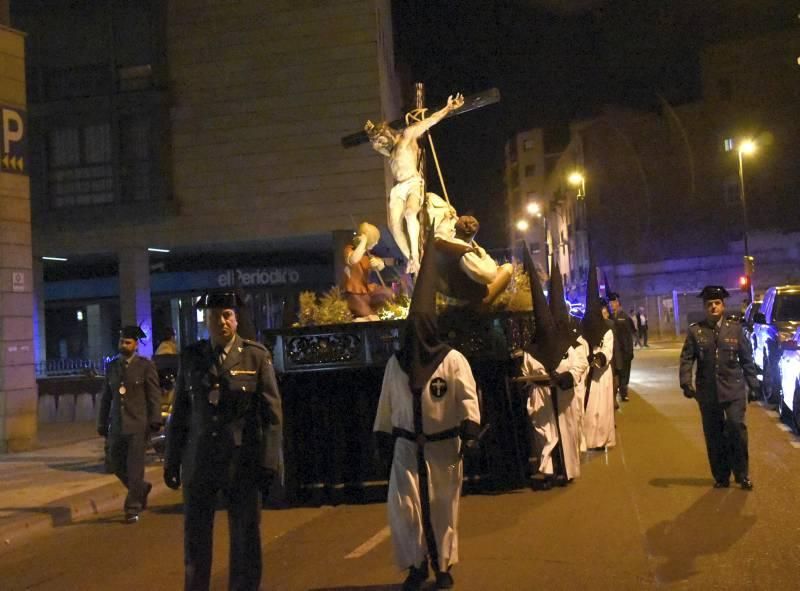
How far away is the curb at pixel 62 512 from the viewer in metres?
8.64

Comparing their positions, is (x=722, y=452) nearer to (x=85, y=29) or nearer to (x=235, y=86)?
(x=235, y=86)

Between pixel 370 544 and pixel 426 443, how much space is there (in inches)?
81.0

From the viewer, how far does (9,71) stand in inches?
583

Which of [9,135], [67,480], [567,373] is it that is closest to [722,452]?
[567,373]

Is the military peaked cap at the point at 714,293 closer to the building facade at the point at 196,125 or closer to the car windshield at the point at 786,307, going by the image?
the car windshield at the point at 786,307

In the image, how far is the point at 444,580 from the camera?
577 cm

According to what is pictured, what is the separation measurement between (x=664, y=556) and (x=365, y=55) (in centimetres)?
1993

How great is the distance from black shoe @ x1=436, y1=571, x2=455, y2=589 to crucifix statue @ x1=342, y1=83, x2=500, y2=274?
470cm

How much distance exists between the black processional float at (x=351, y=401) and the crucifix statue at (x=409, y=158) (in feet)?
3.85

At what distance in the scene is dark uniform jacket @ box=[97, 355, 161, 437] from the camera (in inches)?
358

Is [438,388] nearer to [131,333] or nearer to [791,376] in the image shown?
[131,333]

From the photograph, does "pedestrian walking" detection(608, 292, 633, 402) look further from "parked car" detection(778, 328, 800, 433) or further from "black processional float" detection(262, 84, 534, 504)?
"black processional float" detection(262, 84, 534, 504)

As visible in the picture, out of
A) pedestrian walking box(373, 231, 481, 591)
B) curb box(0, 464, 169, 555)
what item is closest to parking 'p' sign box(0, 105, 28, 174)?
curb box(0, 464, 169, 555)

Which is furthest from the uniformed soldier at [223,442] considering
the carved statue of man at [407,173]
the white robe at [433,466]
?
the carved statue of man at [407,173]
